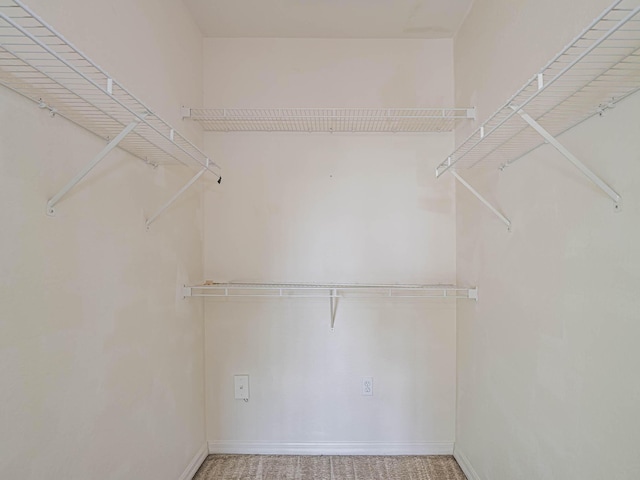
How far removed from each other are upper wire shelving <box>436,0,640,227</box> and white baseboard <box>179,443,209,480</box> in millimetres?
2233

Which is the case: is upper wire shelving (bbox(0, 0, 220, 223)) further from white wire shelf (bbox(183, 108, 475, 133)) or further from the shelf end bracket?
the shelf end bracket

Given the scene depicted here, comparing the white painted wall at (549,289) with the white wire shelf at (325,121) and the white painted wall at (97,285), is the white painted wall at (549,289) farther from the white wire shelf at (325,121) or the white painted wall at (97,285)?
the white painted wall at (97,285)

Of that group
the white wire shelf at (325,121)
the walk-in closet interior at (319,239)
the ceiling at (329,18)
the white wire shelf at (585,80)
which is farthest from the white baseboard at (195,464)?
the ceiling at (329,18)

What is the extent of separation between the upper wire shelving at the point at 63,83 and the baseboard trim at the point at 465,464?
2.23 meters

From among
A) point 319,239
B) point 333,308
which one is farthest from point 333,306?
point 319,239

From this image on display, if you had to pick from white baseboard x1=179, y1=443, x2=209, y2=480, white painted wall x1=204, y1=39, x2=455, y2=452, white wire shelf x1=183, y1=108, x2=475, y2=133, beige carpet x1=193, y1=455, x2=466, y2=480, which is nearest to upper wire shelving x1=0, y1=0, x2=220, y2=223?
white wire shelf x1=183, y1=108, x2=475, y2=133

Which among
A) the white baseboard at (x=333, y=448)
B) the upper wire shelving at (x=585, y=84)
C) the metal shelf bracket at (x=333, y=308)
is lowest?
the white baseboard at (x=333, y=448)

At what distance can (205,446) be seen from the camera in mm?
2146

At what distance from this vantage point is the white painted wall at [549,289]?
0.91 metres

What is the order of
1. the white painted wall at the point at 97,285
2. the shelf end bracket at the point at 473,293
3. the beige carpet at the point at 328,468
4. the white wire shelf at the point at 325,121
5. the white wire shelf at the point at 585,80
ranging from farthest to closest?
the white wire shelf at the point at 325,121 → the beige carpet at the point at 328,468 → the shelf end bracket at the point at 473,293 → the white painted wall at the point at 97,285 → the white wire shelf at the point at 585,80

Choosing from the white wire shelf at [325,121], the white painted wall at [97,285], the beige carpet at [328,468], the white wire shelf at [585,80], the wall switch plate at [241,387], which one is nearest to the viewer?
the white wire shelf at [585,80]

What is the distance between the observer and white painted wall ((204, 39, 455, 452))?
217 cm

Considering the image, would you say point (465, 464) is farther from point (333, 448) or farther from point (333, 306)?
point (333, 306)

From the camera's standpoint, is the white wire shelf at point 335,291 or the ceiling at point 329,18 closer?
the ceiling at point 329,18
